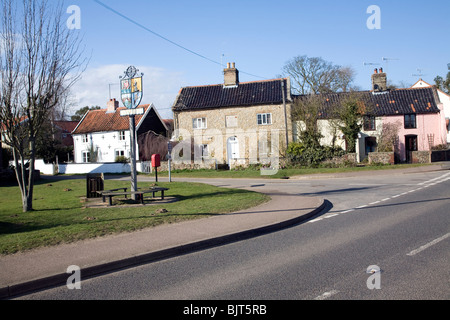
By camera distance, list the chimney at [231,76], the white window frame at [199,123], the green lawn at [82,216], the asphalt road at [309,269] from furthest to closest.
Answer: the chimney at [231,76] → the white window frame at [199,123] → the green lawn at [82,216] → the asphalt road at [309,269]

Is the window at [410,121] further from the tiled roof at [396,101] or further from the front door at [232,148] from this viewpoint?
the front door at [232,148]

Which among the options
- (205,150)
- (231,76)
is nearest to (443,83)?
(231,76)

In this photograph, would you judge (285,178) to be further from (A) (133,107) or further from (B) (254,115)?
(A) (133,107)

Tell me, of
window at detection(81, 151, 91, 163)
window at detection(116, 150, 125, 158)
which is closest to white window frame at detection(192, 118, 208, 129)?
window at detection(116, 150, 125, 158)

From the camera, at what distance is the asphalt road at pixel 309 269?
5.48 metres

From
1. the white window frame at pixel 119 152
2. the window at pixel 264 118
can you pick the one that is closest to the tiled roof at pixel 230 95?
the window at pixel 264 118

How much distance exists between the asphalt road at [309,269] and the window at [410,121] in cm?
3176

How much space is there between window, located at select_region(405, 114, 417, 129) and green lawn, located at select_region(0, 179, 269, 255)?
29.2 m

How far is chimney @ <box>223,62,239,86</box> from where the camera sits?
42375 mm

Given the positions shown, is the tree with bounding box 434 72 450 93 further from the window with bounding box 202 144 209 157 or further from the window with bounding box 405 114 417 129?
the window with bounding box 202 144 209 157

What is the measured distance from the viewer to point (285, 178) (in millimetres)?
27891

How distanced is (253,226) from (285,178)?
18.5 m

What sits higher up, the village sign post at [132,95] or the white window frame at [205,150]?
the village sign post at [132,95]

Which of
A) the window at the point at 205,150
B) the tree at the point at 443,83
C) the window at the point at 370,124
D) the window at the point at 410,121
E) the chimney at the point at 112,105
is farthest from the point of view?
the tree at the point at 443,83
